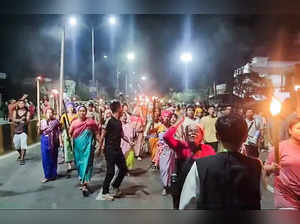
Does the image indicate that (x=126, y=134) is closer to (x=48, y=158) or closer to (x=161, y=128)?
(x=161, y=128)

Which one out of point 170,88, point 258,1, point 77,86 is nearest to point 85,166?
point 77,86

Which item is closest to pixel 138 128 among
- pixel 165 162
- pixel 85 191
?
pixel 165 162

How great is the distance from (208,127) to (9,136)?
254 cm

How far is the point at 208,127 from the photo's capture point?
349cm

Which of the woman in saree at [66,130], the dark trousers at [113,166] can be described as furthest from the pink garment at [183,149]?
the woman in saree at [66,130]

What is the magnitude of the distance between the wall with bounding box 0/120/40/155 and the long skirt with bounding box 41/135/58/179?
0.72ft

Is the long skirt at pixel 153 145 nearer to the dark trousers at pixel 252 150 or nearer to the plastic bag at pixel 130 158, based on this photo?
the plastic bag at pixel 130 158

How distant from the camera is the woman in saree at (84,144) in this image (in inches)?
178

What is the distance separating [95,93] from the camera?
166 inches

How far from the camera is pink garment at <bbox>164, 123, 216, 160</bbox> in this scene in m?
2.98

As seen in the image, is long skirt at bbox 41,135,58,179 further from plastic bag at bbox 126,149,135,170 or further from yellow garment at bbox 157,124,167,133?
yellow garment at bbox 157,124,167,133

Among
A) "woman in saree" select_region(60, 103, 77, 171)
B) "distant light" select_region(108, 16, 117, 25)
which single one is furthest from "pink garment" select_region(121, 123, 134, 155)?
"distant light" select_region(108, 16, 117, 25)

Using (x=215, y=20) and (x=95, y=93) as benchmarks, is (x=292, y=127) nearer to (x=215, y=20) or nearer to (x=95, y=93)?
(x=215, y=20)

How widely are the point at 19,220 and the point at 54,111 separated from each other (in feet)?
4.77
